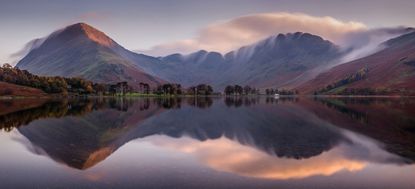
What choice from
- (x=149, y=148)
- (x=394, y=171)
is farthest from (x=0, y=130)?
(x=394, y=171)

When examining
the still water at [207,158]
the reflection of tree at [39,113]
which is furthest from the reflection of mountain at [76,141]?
the reflection of tree at [39,113]

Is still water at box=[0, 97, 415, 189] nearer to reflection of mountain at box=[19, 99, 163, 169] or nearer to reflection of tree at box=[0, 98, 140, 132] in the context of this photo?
reflection of mountain at box=[19, 99, 163, 169]

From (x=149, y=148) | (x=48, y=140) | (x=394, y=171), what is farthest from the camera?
(x=48, y=140)

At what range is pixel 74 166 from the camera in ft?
99.2

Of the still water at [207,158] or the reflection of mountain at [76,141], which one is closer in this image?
the still water at [207,158]

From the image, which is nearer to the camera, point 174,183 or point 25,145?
point 174,183

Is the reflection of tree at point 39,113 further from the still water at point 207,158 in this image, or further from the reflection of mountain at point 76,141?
the still water at point 207,158

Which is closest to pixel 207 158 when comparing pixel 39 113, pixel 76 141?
pixel 76 141

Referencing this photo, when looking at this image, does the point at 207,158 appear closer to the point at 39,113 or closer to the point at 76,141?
the point at 76,141

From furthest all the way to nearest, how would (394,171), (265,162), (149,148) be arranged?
(149,148), (265,162), (394,171)

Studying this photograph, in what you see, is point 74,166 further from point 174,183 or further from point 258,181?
point 258,181

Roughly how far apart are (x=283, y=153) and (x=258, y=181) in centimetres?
1214

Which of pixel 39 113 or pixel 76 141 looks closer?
pixel 76 141

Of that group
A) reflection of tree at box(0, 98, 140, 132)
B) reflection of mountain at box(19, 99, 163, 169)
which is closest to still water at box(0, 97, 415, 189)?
reflection of mountain at box(19, 99, 163, 169)
